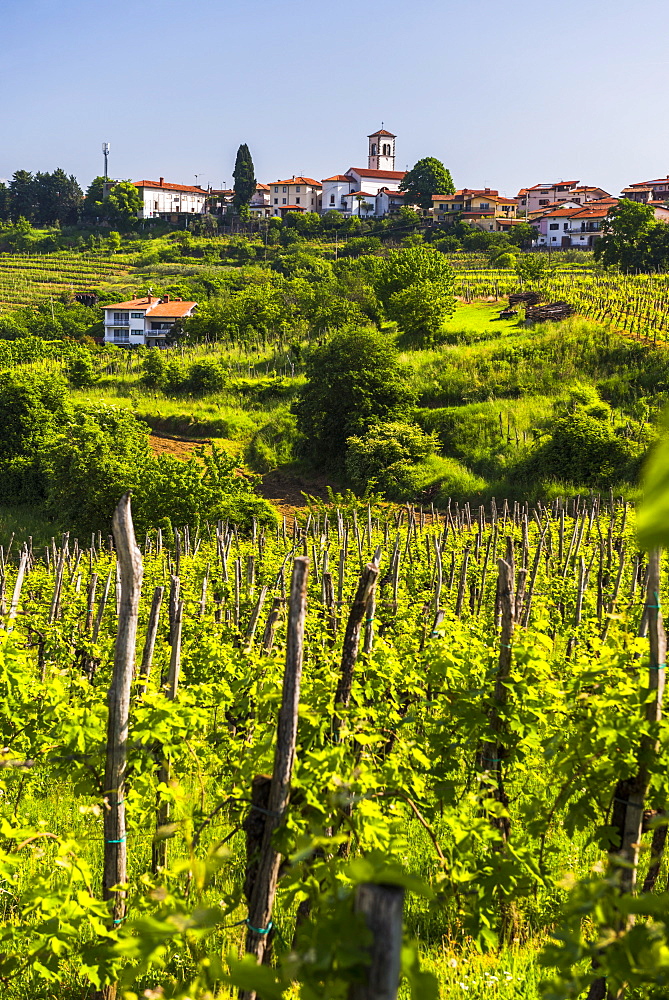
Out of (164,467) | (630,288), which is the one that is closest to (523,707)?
(164,467)

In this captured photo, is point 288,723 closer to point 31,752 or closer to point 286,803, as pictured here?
point 286,803

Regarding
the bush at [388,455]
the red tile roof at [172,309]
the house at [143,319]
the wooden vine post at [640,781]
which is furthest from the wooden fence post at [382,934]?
the red tile roof at [172,309]

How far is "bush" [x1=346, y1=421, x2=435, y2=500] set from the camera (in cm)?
2339

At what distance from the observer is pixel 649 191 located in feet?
257

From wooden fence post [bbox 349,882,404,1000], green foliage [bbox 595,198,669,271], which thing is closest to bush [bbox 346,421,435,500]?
wooden fence post [bbox 349,882,404,1000]

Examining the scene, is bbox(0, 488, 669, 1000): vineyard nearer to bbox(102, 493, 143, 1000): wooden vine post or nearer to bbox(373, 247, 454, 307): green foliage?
bbox(102, 493, 143, 1000): wooden vine post

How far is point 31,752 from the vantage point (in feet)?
15.8

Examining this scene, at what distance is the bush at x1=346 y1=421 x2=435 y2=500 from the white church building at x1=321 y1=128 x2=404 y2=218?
229 feet

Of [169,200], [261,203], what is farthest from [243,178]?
[169,200]

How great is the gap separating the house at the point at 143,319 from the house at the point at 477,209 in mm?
33090

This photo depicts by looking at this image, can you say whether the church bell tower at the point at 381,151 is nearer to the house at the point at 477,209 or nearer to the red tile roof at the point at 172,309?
the house at the point at 477,209

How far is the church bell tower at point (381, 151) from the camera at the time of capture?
104 m

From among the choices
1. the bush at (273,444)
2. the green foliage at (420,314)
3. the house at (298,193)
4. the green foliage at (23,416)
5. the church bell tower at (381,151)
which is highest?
A: the church bell tower at (381,151)

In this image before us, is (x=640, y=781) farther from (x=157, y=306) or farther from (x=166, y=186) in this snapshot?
(x=166, y=186)
